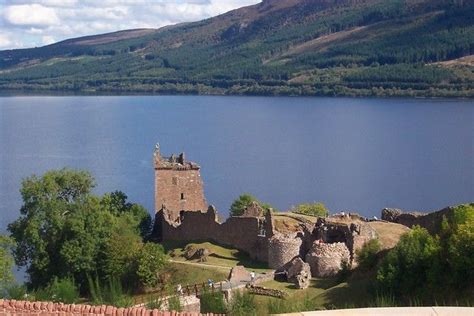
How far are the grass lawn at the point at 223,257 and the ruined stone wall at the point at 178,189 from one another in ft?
15.0

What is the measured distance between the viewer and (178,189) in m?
45.7

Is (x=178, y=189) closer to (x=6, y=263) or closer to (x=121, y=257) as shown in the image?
(x=121, y=257)

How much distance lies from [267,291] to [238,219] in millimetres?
8086

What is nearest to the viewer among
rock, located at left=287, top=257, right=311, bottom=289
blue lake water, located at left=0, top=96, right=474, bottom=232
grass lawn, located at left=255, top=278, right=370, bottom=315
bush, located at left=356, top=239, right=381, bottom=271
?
grass lawn, located at left=255, top=278, right=370, bottom=315

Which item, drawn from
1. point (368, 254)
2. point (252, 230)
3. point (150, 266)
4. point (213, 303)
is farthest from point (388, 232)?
point (213, 303)

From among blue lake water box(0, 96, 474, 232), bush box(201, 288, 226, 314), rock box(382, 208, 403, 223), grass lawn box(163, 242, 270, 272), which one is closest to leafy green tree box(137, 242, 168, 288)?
grass lawn box(163, 242, 270, 272)

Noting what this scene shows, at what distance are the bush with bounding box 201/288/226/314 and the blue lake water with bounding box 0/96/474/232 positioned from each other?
1808 inches

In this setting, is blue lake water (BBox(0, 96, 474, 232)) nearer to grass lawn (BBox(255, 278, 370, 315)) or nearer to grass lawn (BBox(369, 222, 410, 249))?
grass lawn (BBox(369, 222, 410, 249))

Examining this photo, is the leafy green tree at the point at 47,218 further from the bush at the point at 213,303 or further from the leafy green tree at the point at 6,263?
the bush at the point at 213,303

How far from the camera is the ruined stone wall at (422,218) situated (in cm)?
3344

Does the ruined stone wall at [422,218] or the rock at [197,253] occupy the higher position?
the ruined stone wall at [422,218]

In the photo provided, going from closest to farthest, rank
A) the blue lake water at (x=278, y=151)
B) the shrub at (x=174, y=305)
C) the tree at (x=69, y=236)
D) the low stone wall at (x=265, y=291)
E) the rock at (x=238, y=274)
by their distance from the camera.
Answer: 1. the shrub at (x=174, y=305)
2. the low stone wall at (x=265, y=291)
3. the rock at (x=238, y=274)
4. the tree at (x=69, y=236)
5. the blue lake water at (x=278, y=151)

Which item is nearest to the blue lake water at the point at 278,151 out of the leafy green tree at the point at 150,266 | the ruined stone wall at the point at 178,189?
the ruined stone wall at the point at 178,189

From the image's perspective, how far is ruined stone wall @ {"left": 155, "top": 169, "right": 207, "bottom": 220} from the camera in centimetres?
4556
